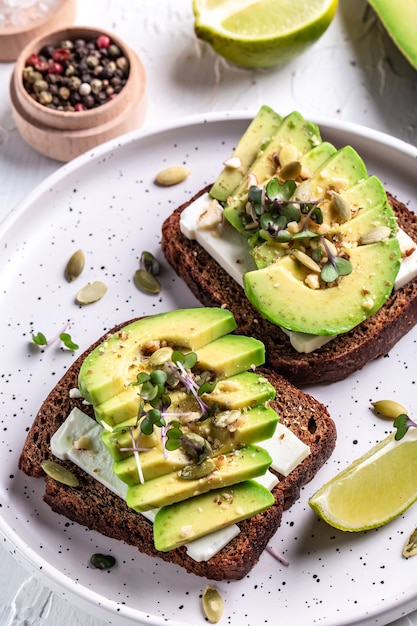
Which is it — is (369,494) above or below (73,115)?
below

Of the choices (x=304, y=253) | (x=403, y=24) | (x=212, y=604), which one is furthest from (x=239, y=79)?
(x=212, y=604)

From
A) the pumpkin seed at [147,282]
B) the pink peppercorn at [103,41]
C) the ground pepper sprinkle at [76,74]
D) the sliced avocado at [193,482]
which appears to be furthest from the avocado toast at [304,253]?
the pink peppercorn at [103,41]

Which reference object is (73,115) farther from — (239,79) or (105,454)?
(105,454)

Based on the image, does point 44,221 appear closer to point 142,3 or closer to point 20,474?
point 20,474

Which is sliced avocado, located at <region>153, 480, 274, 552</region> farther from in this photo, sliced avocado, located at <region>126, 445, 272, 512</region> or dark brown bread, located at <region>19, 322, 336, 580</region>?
dark brown bread, located at <region>19, 322, 336, 580</region>

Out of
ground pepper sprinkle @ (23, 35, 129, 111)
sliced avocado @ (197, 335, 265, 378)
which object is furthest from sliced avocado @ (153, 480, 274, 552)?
ground pepper sprinkle @ (23, 35, 129, 111)

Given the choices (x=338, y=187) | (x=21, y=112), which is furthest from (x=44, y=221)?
(x=338, y=187)
